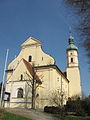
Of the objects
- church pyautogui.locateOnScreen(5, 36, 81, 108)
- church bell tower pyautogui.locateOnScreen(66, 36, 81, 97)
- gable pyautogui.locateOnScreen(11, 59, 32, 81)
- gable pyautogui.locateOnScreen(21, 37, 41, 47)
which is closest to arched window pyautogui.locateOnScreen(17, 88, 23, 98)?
church pyautogui.locateOnScreen(5, 36, 81, 108)

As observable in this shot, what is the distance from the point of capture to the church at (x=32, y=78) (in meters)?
32.0

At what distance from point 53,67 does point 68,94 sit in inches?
597

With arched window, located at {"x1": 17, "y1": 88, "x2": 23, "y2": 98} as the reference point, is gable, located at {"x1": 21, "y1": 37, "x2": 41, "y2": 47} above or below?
above

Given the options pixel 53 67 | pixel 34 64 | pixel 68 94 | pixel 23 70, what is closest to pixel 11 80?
pixel 23 70

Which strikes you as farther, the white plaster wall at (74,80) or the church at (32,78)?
the white plaster wall at (74,80)

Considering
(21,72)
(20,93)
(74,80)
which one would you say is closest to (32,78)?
(21,72)

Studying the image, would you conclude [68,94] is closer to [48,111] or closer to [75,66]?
[75,66]

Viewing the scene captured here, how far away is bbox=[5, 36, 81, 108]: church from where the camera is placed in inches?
1259

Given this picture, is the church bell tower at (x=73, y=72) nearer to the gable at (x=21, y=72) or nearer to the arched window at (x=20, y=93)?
the gable at (x=21, y=72)

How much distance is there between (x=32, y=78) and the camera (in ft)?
108

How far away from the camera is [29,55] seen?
1592 inches

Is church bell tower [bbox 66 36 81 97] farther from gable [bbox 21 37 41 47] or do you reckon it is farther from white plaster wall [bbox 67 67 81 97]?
gable [bbox 21 37 41 47]

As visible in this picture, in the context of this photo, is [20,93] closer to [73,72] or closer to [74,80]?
[74,80]

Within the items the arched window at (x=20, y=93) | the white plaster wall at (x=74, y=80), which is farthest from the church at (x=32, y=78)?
the white plaster wall at (x=74, y=80)
